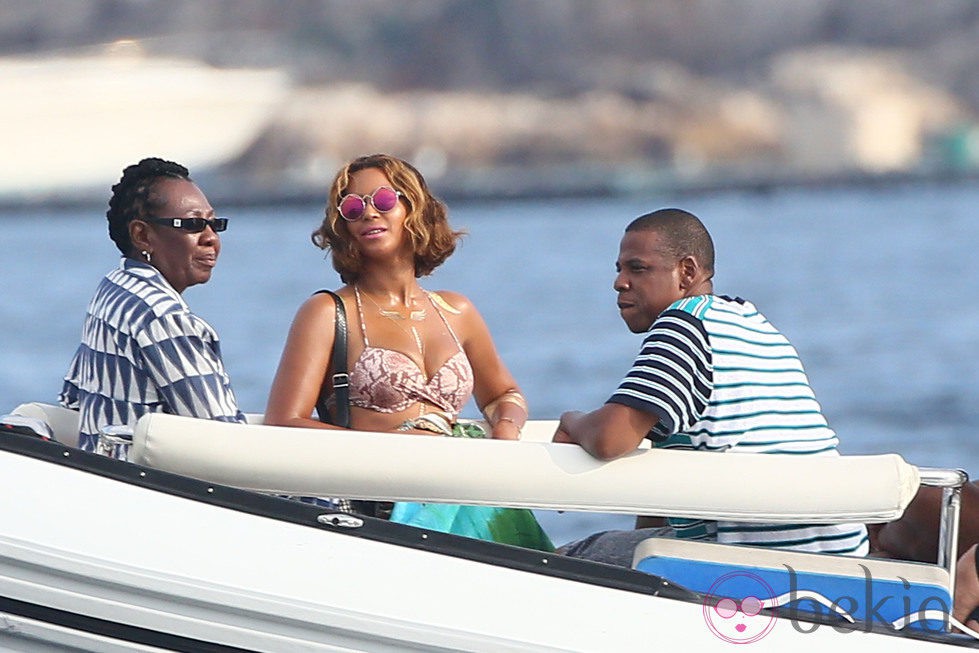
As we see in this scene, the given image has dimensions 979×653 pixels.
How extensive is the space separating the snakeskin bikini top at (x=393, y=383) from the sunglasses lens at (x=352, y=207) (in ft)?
0.53

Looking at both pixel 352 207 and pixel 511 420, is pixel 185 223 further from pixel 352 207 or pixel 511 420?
pixel 511 420

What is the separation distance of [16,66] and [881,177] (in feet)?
88.9

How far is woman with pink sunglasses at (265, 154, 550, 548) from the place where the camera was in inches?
119

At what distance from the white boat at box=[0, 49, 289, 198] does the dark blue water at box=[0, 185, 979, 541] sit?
624 centimetres

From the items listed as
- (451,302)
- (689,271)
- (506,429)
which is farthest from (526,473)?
(451,302)

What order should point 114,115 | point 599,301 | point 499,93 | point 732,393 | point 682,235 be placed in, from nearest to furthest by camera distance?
1. point 732,393
2. point 682,235
3. point 599,301
4. point 114,115
5. point 499,93

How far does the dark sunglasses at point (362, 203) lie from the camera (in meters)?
3.10

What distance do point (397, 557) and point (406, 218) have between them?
2.99 feet

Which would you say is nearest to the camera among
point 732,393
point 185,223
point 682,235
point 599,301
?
point 732,393

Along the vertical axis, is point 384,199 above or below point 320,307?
above

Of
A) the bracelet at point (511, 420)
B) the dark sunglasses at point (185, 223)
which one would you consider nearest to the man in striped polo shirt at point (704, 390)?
the bracelet at point (511, 420)

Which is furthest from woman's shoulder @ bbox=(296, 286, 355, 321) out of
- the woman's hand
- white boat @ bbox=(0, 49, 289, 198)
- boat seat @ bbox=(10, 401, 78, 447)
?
white boat @ bbox=(0, 49, 289, 198)

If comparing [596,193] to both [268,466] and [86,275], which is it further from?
[268,466]

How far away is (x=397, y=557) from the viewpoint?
2467 mm
